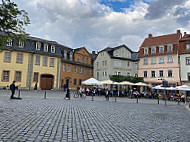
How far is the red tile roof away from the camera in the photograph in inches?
1484

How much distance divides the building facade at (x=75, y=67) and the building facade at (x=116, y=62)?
325 centimetres

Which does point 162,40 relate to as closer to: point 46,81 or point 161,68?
point 161,68

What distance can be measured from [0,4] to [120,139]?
26.2 ft

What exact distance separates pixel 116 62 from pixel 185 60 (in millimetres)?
15910

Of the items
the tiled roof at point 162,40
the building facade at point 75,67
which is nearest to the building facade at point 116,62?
the building facade at point 75,67

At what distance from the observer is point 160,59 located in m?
38.2

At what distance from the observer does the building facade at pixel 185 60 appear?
33.6 metres

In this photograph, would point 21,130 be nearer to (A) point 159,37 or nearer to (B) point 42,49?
(B) point 42,49

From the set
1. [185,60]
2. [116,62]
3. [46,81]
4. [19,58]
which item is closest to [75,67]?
[46,81]

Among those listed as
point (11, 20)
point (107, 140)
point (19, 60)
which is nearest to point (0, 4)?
point (11, 20)

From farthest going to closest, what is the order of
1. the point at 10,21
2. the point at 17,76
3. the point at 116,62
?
the point at 116,62
the point at 17,76
the point at 10,21

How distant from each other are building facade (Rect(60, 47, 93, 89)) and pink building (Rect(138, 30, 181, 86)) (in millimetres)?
15725

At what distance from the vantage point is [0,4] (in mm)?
7980

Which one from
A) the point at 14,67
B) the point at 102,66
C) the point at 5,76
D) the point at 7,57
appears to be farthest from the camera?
the point at 102,66
